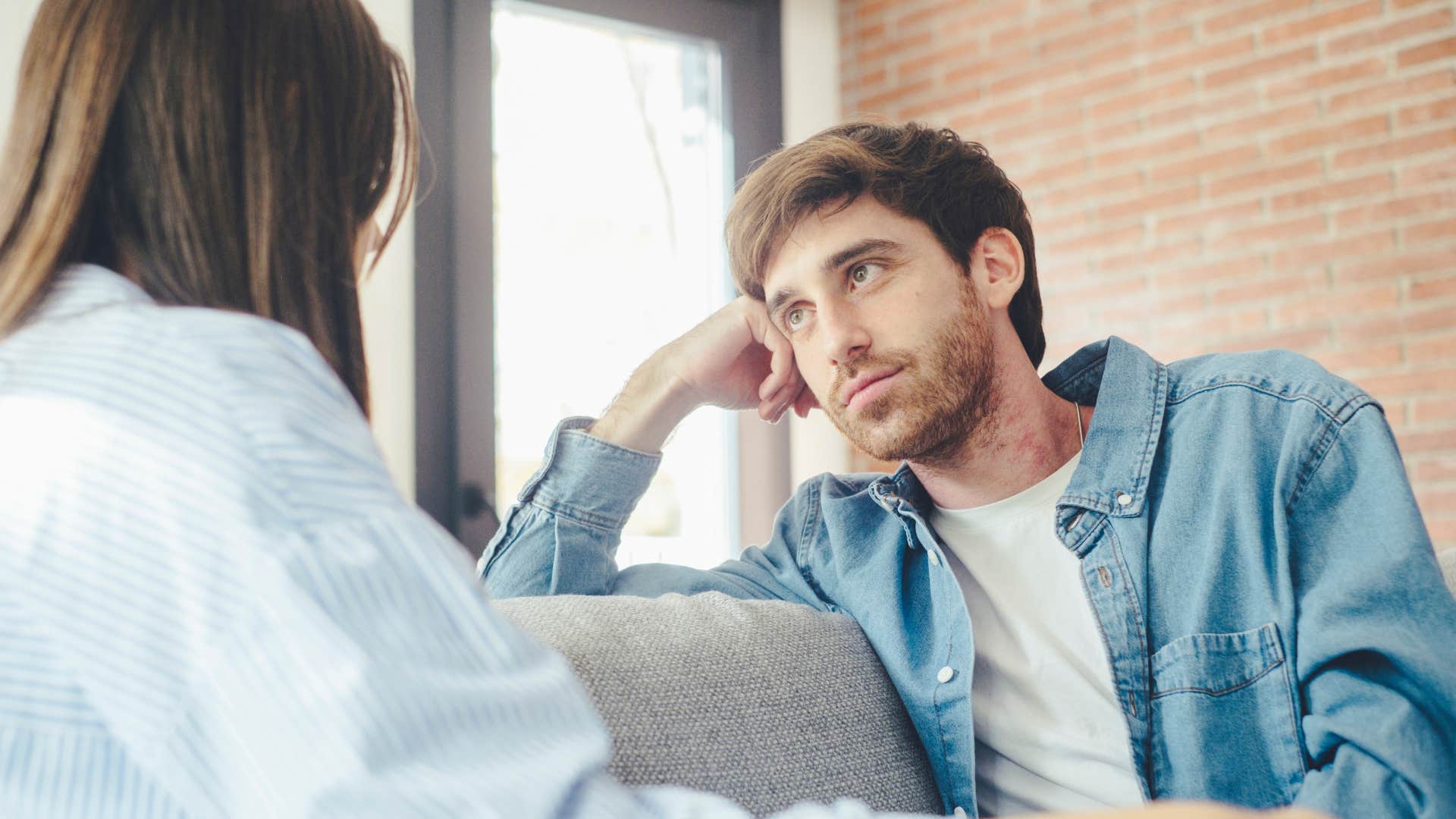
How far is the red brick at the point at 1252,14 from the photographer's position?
309cm

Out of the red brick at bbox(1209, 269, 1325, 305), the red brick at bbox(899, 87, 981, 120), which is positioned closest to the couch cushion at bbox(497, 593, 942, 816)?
the red brick at bbox(1209, 269, 1325, 305)

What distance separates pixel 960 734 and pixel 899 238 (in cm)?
66

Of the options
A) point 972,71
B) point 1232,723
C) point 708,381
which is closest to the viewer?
point 1232,723

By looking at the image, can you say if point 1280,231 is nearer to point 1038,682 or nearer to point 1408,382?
point 1408,382

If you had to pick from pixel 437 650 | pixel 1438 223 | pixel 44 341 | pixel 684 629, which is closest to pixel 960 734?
pixel 684 629

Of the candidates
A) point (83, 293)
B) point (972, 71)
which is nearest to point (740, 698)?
point (83, 293)

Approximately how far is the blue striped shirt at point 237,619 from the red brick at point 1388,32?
305cm

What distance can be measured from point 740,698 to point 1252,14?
2.77 metres

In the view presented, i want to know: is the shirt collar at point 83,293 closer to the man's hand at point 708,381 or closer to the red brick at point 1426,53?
the man's hand at point 708,381

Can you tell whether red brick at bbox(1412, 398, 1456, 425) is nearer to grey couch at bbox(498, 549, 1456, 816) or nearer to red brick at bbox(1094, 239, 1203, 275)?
red brick at bbox(1094, 239, 1203, 275)

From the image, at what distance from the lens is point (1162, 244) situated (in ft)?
10.8

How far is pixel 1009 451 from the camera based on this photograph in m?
1.51

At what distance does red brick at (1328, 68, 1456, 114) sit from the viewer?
2.88 m

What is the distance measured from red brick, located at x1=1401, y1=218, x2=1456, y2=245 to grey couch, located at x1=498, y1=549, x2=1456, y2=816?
7.50ft
